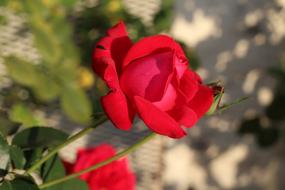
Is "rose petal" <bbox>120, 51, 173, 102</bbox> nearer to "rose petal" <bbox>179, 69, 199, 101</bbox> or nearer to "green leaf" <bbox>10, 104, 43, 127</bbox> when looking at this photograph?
"rose petal" <bbox>179, 69, 199, 101</bbox>

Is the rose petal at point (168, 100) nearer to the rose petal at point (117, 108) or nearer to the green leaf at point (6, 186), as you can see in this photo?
the rose petal at point (117, 108)

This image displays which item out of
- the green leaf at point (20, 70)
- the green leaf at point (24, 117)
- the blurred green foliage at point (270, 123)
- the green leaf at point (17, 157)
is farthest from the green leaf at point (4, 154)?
the blurred green foliage at point (270, 123)

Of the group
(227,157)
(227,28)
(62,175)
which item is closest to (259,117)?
(227,157)

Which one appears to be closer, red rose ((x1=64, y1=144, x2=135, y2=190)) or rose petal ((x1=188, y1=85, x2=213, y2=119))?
rose petal ((x1=188, y1=85, x2=213, y2=119))

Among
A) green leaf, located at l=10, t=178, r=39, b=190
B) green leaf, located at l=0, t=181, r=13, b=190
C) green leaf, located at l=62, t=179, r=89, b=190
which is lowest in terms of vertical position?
green leaf, located at l=62, t=179, r=89, b=190

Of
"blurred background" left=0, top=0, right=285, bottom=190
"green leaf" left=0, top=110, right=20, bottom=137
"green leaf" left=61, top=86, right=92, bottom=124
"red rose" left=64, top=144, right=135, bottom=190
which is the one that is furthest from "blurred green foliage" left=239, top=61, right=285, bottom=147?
"green leaf" left=0, top=110, right=20, bottom=137

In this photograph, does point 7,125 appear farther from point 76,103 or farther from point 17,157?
point 76,103
